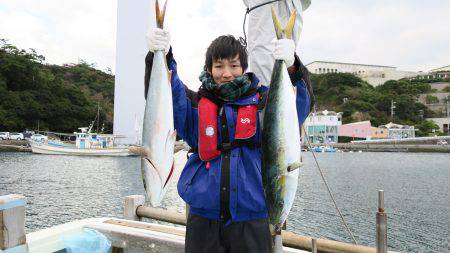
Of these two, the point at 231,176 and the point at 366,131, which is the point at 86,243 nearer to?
the point at 231,176

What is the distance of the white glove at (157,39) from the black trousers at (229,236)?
1056 mm

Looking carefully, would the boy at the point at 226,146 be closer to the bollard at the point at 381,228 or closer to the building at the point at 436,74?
the bollard at the point at 381,228

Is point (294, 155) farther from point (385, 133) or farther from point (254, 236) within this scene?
point (385, 133)

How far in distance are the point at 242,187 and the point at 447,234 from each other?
13.7 meters

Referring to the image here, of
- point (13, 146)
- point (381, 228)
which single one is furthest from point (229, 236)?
point (13, 146)

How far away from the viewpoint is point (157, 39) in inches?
78.2

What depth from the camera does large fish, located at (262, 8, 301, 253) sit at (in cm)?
186

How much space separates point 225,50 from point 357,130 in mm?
80170

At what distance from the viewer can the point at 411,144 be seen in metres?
68.6

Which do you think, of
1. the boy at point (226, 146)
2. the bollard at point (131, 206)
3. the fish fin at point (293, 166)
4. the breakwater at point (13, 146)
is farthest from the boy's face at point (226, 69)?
the breakwater at point (13, 146)

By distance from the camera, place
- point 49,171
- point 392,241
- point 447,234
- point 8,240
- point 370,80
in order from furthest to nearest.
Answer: point 370,80 < point 49,171 < point 447,234 < point 392,241 < point 8,240

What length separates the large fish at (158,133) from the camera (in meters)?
1.80

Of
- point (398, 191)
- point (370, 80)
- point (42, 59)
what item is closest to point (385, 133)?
point (370, 80)

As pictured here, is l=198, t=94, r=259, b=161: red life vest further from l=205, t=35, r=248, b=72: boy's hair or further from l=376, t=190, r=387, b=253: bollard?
l=376, t=190, r=387, b=253: bollard
